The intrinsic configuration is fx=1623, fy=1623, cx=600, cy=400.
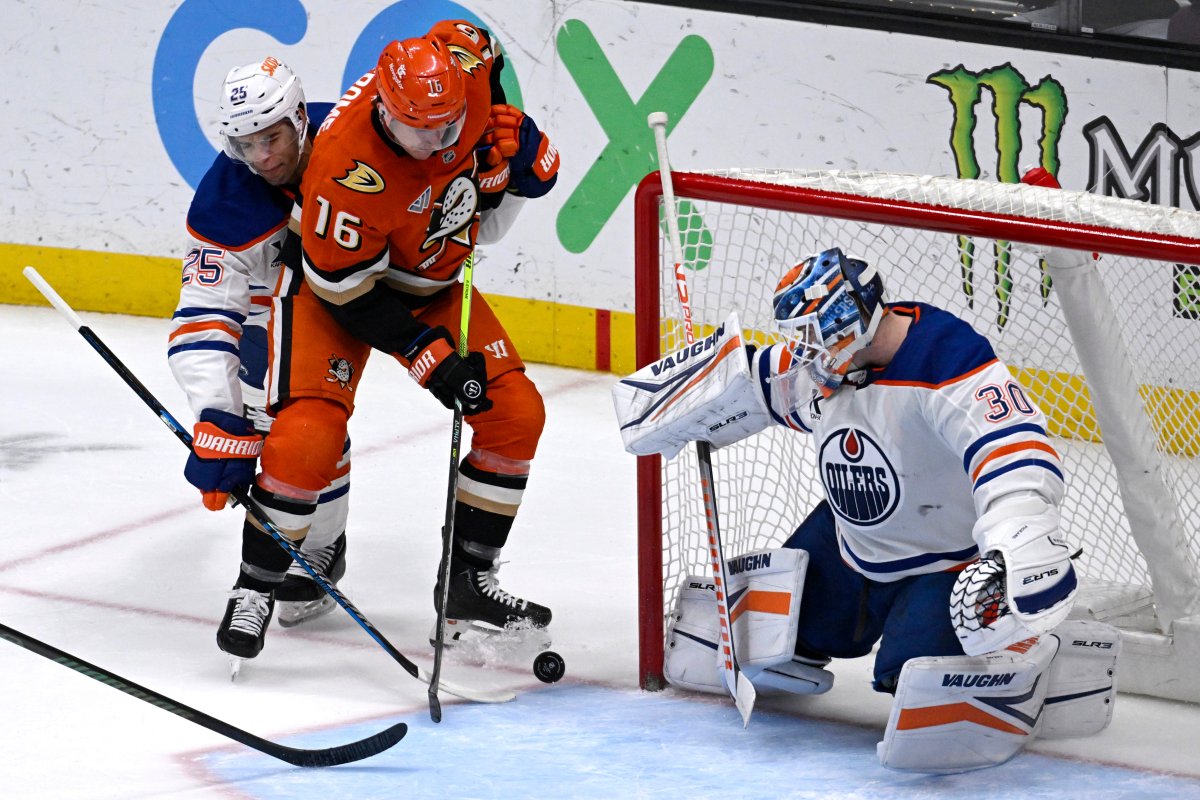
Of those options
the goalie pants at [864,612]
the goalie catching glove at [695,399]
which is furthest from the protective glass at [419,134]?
the goalie pants at [864,612]

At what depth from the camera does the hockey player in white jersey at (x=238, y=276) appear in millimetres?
2939

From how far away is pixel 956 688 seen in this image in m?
2.55

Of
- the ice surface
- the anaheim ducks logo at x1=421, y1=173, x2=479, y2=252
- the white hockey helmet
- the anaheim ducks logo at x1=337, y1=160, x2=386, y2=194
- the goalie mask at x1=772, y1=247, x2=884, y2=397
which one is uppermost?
the white hockey helmet

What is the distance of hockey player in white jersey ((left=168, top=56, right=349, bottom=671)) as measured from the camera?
116 inches

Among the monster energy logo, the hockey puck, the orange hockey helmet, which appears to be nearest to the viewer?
the orange hockey helmet

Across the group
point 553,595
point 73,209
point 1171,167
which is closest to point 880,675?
point 553,595

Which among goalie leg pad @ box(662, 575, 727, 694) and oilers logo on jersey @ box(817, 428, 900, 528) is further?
goalie leg pad @ box(662, 575, 727, 694)

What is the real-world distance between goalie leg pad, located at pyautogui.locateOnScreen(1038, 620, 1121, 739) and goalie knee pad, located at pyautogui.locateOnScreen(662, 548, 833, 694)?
0.40 m

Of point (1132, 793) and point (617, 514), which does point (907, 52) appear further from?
point (1132, 793)

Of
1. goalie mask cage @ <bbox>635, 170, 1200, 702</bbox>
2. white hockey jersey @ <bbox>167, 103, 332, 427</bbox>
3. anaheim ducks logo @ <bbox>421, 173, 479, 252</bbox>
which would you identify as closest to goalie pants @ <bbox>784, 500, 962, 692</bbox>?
goalie mask cage @ <bbox>635, 170, 1200, 702</bbox>

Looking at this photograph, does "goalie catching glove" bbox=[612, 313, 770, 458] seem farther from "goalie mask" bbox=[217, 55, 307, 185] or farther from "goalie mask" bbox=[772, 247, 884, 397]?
"goalie mask" bbox=[217, 55, 307, 185]

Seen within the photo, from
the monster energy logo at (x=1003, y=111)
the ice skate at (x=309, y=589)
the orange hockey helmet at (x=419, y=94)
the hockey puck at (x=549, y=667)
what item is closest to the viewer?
the orange hockey helmet at (x=419, y=94)

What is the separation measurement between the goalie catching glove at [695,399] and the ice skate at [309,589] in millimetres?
828

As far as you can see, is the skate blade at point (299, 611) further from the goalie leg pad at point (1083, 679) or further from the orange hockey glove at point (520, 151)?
the goalie leg pad at point (1083, 679)
